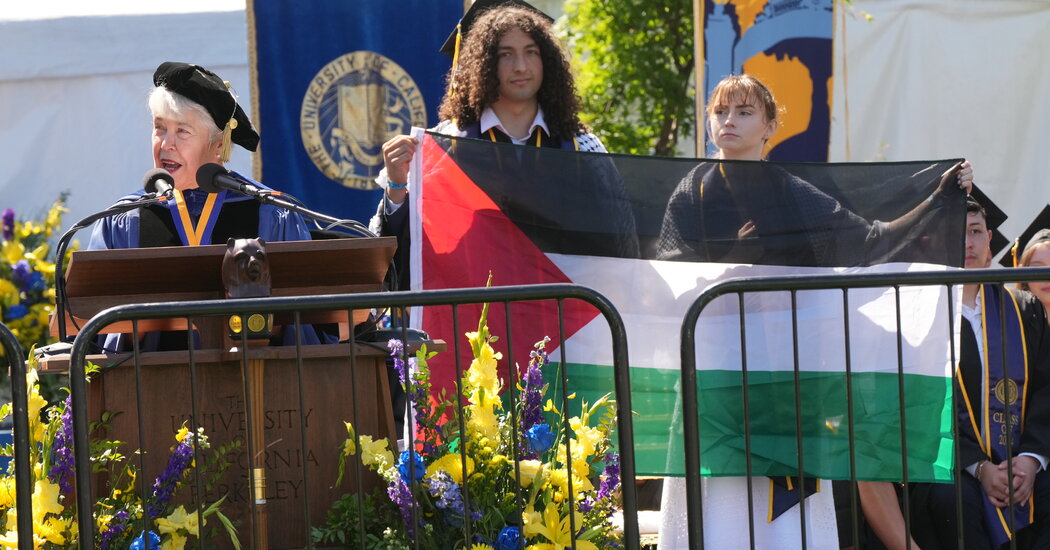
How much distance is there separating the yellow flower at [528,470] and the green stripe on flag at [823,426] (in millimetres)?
731

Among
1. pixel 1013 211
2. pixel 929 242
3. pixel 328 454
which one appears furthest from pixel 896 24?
pixel 328 454

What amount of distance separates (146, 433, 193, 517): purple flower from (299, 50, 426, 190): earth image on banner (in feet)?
13.2

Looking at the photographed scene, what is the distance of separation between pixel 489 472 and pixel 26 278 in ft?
15.3

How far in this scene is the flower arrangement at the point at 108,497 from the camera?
3176 mm

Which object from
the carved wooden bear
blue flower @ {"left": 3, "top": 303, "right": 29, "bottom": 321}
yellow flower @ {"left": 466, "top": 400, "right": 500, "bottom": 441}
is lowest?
yellow flower @ {"left": 466, "top": 400, "right": 500, "bottom": 441}

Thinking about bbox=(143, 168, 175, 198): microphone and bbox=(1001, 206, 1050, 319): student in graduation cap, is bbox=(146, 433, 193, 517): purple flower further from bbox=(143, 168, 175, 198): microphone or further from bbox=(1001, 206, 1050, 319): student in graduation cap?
bbox=(1001, 206, 1050, 319): student in graduation cap

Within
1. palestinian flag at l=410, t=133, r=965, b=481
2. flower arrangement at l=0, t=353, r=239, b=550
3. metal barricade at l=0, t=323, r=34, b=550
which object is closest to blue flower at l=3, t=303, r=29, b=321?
palestinian flag at l=410, t=133, r=965, b=481

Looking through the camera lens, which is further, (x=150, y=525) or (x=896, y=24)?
(x=896, y=24)

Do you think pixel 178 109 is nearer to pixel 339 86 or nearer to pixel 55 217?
pixel 339 86

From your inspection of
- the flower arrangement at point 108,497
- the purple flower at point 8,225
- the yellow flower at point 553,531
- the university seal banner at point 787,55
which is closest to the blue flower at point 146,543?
the flower arrangement at point 108,497

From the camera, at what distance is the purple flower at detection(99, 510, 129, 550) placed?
3184mm

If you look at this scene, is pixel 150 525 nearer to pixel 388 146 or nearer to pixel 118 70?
pixel 388 146

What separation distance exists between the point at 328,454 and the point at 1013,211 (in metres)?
6.59

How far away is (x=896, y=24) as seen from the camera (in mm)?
8742
